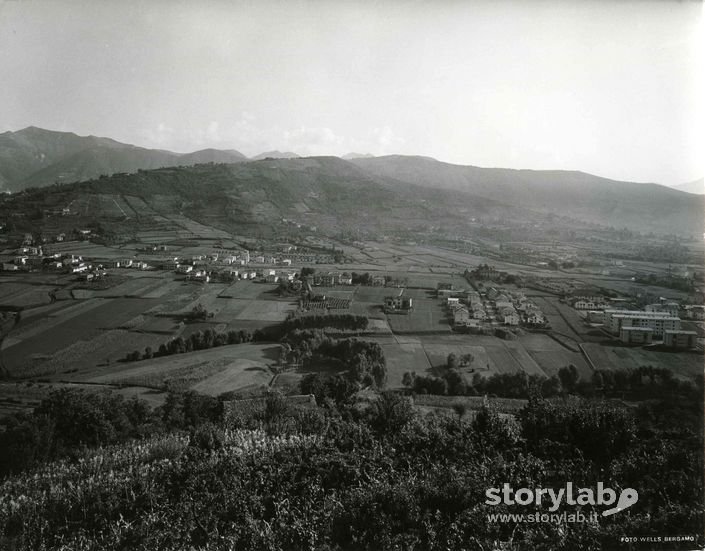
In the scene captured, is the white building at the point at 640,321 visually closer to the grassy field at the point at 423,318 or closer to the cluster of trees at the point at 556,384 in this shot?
the cluster of trees at the point at 556,384

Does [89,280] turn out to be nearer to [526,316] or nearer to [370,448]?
[370,448]

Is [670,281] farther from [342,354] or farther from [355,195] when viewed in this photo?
[355,195]

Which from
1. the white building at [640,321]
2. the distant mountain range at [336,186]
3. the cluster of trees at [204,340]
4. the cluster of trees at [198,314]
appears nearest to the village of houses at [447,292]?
the white building at [640,321]

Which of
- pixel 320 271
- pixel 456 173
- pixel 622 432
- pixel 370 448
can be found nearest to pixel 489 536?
pixel 370 448

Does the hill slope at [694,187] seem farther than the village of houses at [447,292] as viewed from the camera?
No

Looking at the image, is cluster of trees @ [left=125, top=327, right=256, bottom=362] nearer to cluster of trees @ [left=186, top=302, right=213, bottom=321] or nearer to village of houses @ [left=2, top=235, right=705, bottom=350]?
cluster of trees @ [left=186, top=302, right=213, bottom=321]

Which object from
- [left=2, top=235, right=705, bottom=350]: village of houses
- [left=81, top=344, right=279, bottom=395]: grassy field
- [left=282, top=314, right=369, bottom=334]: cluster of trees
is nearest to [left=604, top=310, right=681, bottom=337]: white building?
[left=2, top=235, right=705, bottom=350]: village of houses
